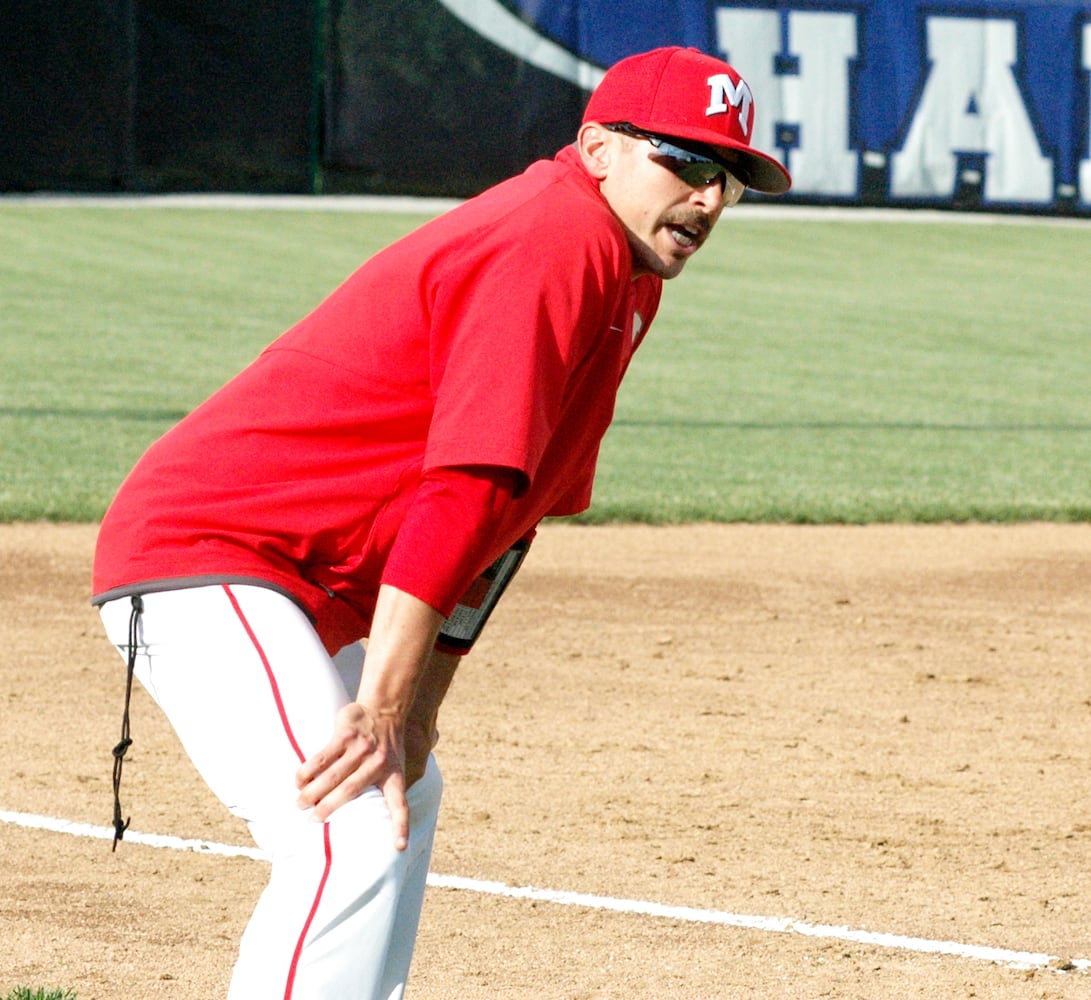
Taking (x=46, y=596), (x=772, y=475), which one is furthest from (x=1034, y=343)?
(x=46, y=596)

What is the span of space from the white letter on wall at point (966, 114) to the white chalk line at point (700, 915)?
1905cm

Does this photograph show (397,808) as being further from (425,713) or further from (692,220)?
(692,220)

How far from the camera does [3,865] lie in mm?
4199

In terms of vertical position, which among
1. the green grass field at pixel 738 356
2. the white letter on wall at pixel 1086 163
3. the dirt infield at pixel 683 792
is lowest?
the green grass field at pixel 738 356

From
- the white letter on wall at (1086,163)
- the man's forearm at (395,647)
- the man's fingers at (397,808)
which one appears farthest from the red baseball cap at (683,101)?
the white letter on wall at (1086,163)

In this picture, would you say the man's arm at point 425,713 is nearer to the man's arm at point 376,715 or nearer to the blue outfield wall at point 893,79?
the man's arm at point 376,715

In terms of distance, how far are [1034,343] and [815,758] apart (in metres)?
11.5

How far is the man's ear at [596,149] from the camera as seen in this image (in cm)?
249

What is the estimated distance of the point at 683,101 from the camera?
2.44 metres

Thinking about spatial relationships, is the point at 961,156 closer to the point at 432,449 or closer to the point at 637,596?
the point at 637,596

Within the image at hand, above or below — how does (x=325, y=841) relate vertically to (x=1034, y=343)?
above

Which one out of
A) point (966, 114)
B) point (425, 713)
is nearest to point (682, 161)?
point (425, 713)

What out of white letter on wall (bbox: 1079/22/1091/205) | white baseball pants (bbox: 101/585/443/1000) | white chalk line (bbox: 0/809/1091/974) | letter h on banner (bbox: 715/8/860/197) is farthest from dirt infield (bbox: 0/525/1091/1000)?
white letter on wall (bbox: 1079/22/1091/205)

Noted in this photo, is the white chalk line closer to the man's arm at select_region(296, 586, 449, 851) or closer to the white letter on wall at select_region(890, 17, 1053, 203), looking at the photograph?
the man's arm at select_region(296, 586, 449, 851)
